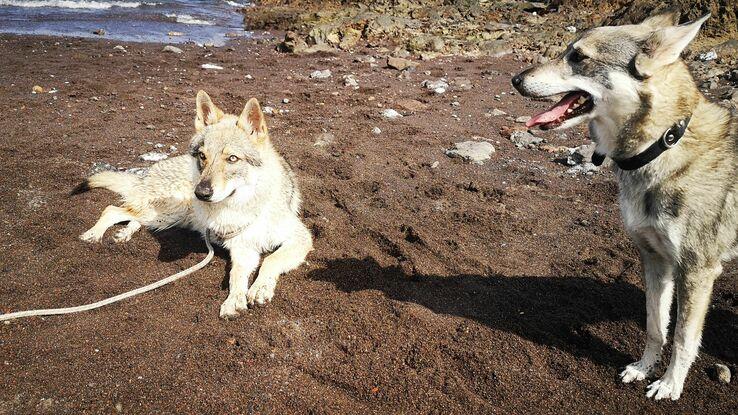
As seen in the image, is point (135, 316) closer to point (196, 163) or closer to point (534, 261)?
point (196, 163)

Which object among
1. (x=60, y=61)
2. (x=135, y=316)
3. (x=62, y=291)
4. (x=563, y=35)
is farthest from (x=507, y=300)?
(x=563, y=35)

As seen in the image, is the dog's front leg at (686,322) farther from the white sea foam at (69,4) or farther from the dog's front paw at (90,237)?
the white sea foam at (69,4)

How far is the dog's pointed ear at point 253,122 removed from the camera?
447 centimetres

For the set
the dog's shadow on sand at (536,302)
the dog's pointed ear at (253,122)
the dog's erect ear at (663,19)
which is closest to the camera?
the dog's erect ear at (663,19)

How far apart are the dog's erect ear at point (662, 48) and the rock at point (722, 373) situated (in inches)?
92.0

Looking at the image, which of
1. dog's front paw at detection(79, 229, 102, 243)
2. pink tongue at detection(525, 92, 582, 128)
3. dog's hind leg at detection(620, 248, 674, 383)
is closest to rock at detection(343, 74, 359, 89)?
dog's front paw at detection(79, 229, 102, 243)

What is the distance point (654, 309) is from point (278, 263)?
3.24 metres

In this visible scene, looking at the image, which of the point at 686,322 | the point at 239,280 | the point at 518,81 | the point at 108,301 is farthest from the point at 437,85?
the point at 108,301

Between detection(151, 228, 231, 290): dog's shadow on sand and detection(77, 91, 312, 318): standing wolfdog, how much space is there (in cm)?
11

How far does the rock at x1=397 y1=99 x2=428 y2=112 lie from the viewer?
9182 millimetres

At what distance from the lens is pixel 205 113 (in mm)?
4656

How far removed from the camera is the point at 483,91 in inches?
420

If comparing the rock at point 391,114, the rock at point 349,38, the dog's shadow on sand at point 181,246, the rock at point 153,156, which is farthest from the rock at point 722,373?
the rock at point 349,38

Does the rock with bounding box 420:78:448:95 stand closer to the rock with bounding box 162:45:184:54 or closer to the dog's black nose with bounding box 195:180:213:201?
the dog's black nose with bounding box 195:180:213:201
